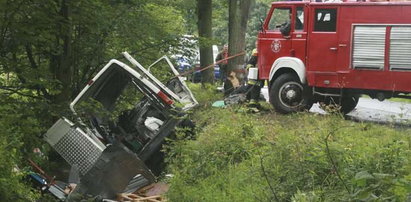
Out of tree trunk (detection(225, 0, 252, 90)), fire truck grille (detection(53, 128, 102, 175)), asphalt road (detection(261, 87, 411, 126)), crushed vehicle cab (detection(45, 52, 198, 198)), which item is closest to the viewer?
crushed vehicle cab (detection(45, 52, 198, 198))

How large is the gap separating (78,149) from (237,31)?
7.76 meters

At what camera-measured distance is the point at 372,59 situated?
10.9 metres

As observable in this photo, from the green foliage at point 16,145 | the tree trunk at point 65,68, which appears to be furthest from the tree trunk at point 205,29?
the green foliage at point 16,145

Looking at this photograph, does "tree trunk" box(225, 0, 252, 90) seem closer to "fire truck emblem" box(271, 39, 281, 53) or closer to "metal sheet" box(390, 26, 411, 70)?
"fire truck emblem" box(271, 39, 281, 53)

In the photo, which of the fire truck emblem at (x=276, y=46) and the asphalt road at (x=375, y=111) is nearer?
the asphalt road at (x=375, y=111)

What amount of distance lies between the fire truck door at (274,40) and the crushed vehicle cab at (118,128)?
2.28 meters

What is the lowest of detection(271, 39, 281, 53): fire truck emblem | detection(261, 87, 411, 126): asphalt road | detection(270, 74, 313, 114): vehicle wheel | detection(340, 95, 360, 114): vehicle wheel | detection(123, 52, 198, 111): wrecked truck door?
detection(261, 87, 411, 126): asphalt road

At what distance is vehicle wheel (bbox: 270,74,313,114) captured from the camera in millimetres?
11711

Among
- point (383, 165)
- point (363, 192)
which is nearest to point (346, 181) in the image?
point (383, 165)

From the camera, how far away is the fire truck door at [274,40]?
39.2 ft

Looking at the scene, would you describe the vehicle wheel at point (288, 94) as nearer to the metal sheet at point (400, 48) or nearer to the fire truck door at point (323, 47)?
the fire truck door at point (323, 47)

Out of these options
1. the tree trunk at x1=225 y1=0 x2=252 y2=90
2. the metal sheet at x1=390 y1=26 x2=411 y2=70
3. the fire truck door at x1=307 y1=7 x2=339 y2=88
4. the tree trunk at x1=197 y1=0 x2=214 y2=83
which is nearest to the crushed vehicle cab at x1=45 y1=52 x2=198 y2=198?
the fire truck door at x1=307 y1=7 x2=339 y2=88

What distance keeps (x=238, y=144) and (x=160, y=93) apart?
2341 mm

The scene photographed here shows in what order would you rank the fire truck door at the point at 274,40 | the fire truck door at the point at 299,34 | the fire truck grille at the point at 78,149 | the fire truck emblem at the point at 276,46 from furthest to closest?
the fire truck emblem at the point at 276,46
the fire truck door at the point at 274,40
the fire truck door at the point at 299,34
the fire truck grille at the point at 78,149
